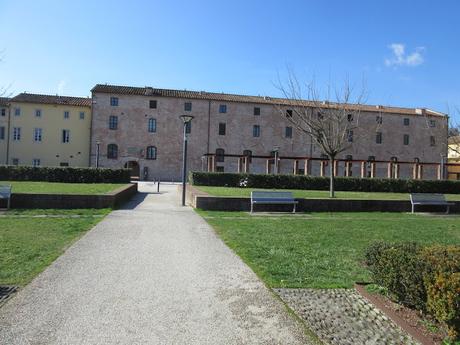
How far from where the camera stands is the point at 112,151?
47312 millimetres

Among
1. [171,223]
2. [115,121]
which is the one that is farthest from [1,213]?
[115,121]

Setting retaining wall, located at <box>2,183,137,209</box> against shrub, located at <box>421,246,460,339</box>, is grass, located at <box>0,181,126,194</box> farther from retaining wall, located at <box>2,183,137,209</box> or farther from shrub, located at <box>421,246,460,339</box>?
shrub, located at <box>421,246,460,339</box>

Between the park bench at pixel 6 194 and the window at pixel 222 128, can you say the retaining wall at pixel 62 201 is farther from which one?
the window at pixel 222 128

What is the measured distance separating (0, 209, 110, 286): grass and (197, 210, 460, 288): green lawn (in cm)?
300

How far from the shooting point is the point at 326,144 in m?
20.7

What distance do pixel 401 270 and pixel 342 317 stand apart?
781 mm

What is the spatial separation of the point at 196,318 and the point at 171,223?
667cm

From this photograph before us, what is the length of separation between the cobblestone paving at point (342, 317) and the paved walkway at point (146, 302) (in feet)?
0.67

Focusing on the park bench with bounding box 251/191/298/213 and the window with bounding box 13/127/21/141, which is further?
the window with bounding box 13/127/21/141

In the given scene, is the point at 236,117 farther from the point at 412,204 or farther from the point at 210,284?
the point at 210,284

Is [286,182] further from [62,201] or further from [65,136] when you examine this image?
[65,136]

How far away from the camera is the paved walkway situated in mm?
3535

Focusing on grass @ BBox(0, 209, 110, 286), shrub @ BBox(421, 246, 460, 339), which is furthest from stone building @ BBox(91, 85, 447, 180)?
shrub @ BBox(421, 246, 460, 339)

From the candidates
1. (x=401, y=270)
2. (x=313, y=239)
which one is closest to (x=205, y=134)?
(x=313, y=239)
